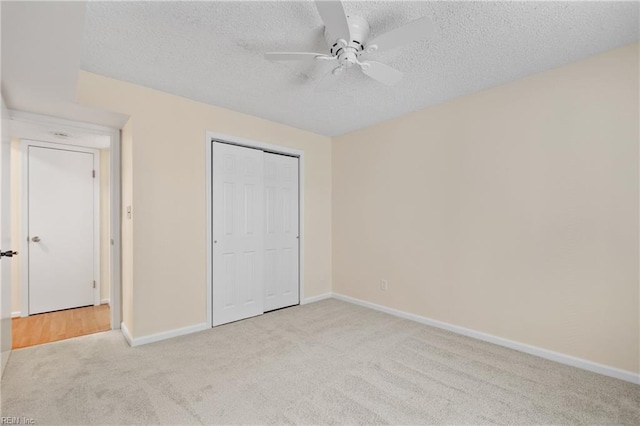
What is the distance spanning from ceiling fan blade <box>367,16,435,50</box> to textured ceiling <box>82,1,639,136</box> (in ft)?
0.54

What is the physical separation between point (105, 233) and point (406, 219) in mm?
3997

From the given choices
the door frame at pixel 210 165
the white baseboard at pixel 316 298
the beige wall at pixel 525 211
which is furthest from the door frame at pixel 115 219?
the beige wall at pixel 525 211

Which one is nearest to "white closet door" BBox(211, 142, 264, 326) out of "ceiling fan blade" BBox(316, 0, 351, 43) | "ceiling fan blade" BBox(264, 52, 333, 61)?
"ceiling fan blade" BBox(264, 52, 333, 61)

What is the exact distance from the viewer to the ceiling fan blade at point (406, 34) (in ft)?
5.34

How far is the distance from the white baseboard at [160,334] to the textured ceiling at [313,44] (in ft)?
7.68

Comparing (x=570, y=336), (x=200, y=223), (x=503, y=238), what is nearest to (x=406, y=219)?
(x=503, y=238)

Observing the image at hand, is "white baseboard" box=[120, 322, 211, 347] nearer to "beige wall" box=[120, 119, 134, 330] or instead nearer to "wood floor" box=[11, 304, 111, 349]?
"beige wall" box=[120, 119, 134, 330]

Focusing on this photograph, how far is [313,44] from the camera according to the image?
7.01ft

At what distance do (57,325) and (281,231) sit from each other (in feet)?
8.74

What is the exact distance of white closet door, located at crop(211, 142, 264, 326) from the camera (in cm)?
337

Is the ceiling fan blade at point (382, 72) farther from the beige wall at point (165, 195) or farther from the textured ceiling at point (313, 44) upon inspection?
the beige wall at point (165, 195)

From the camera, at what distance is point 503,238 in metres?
2.80

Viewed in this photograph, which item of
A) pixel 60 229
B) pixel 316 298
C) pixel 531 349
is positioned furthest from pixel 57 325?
pixel 531 349

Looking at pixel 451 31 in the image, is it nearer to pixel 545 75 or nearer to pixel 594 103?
pixel 545 75
